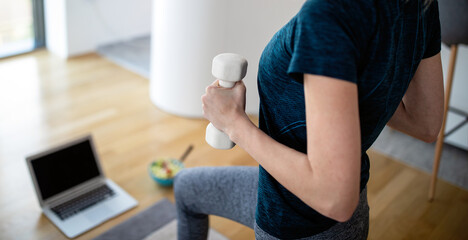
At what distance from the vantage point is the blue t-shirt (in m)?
0.64

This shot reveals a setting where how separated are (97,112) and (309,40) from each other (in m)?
2.45

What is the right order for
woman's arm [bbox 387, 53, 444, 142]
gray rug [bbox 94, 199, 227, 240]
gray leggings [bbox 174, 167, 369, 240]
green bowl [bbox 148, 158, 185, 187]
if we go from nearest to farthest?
woman's arm [bbox 387, 53, 444, 142], gray leggings [bbox 174, 167, 369, 240], gray rug [bbox 94, 199, 227, 240], green bowl [bbox 148, 158, 185, 187]

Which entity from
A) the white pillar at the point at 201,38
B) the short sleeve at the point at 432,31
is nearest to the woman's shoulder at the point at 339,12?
the short sleeve at the point at 432,31

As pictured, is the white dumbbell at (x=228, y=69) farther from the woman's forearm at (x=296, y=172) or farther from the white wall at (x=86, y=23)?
the white wall at (x=86, y=23)

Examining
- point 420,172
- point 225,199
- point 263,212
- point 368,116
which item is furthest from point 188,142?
point 368,116

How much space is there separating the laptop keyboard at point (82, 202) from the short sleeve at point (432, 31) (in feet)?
5.42

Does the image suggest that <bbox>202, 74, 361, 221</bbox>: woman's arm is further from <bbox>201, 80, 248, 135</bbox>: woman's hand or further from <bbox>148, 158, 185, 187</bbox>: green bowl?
<bbox>148, 158, 185, 187</bbox>: green bowl

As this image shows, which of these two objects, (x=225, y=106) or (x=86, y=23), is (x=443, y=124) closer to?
(x=225, y=106)

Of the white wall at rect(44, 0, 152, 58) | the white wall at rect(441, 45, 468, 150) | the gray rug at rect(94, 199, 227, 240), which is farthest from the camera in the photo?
the white wall at rect(44, 0, 152, 58)

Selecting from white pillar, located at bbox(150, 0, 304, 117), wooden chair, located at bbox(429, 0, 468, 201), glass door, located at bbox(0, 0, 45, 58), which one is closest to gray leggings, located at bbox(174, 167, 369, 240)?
wooden chair, located at bbox(429, 0, 468, 201)

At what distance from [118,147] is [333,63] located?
2.11 metres

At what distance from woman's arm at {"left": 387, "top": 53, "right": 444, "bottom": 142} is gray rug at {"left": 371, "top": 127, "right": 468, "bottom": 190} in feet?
5.49

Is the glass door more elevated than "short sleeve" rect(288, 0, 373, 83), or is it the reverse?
"short sleeve" rect(288, 0, 373, 83)

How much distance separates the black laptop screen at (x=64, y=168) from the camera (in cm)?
203
